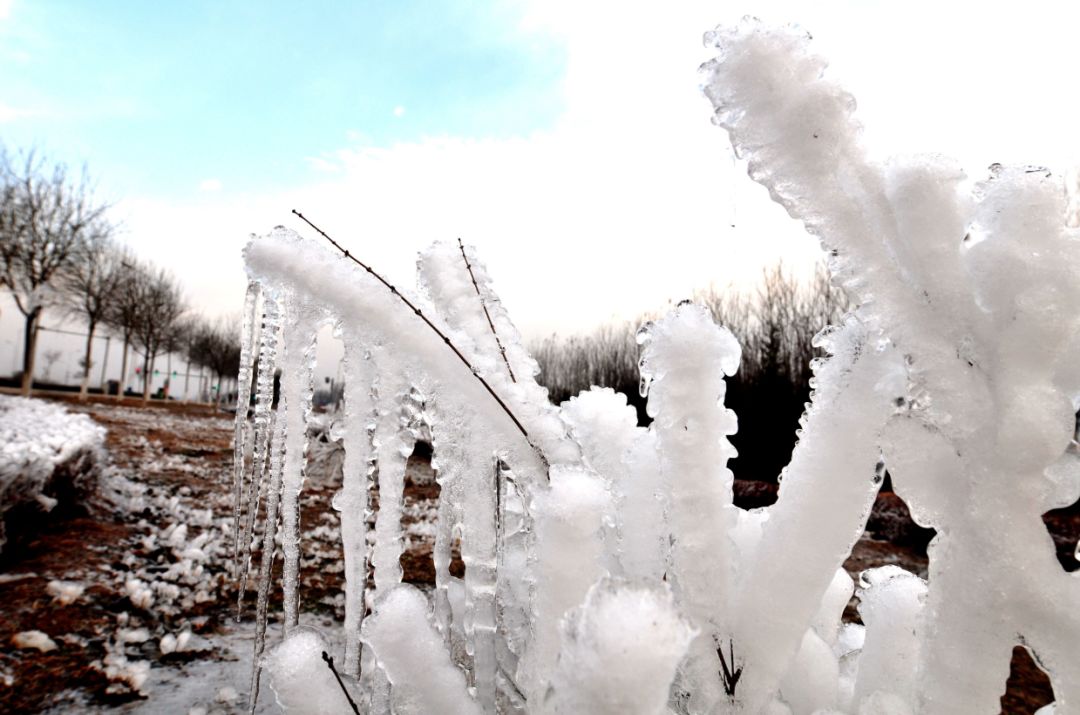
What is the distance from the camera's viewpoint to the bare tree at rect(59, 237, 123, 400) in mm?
19922

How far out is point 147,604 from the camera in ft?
11.9

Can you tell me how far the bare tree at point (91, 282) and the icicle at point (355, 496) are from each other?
23.7m

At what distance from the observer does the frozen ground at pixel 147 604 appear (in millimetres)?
2684

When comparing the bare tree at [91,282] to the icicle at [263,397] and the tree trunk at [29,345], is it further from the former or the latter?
the icicle at [263,397]

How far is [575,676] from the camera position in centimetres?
50

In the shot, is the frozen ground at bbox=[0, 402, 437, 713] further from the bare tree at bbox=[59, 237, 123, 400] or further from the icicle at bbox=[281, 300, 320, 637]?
the bare tree at bbox=[59, 237, 123, 400]

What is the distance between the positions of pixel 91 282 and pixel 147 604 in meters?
22.6

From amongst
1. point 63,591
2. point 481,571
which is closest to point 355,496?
point 481,571

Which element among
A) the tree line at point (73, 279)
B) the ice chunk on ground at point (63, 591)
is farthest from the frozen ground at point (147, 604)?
the tree line at point (73, 279)

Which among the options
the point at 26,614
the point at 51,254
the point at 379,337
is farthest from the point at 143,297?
the point at 379,337

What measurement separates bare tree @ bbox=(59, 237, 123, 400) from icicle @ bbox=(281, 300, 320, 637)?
23558 millimetres

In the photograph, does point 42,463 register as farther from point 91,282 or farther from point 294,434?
point 91,282

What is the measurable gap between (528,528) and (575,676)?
1.44 ft

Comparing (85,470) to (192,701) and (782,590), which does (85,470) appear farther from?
(782,590)
